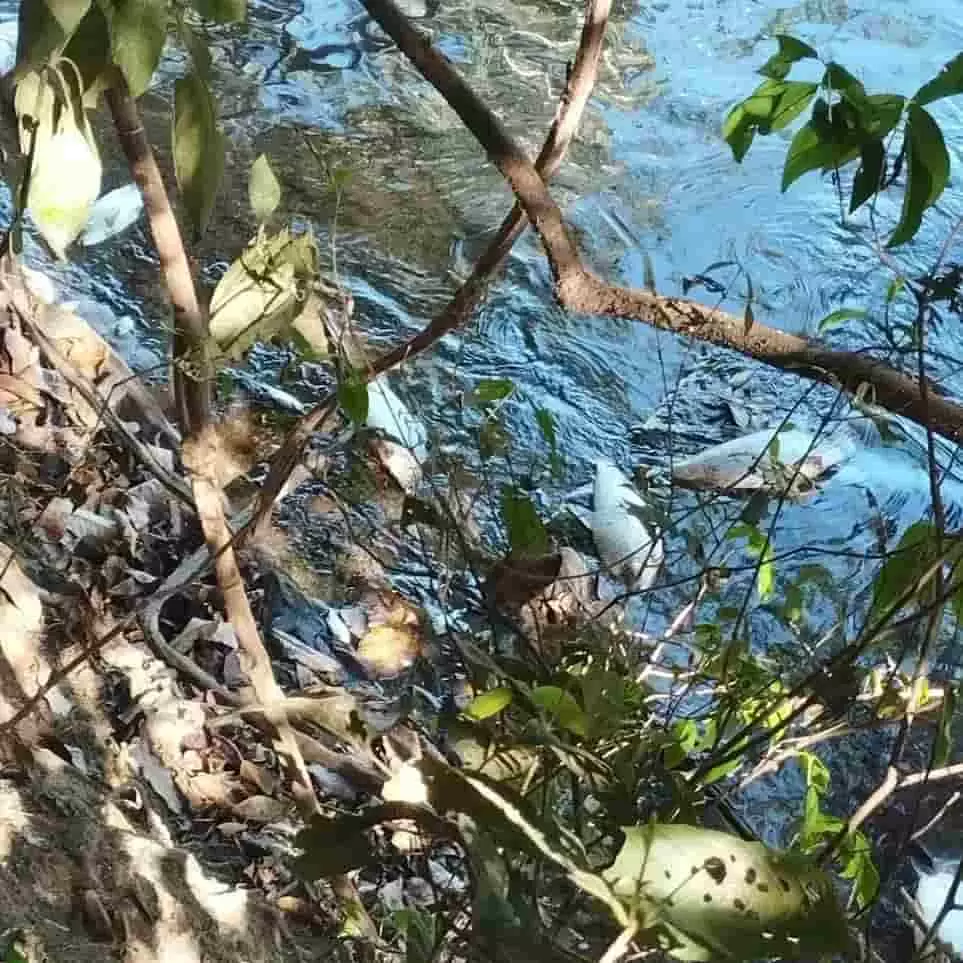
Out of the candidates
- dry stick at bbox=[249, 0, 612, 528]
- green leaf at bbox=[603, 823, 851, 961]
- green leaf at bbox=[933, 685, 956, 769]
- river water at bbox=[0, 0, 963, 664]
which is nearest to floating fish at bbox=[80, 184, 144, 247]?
river water at bbox=[0, 0, 963, 664]

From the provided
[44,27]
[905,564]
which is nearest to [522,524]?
[905,564]

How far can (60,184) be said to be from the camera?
58 centimetres

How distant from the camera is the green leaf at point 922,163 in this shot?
0.71 meters

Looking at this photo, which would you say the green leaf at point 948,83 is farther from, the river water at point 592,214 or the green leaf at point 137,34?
→ the river water at point 592,214

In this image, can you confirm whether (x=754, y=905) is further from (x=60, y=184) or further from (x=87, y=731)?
(x=87, y=731)

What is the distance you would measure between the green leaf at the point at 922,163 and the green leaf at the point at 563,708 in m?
0.37

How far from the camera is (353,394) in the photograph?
0.87m

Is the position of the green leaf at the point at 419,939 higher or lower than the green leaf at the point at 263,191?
lower

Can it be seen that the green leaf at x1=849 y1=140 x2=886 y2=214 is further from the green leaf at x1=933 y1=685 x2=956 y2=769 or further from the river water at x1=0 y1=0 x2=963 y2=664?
the river water at x1=0 y1=0 x2=963 y2=664

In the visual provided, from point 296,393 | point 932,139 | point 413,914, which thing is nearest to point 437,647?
point 296,393

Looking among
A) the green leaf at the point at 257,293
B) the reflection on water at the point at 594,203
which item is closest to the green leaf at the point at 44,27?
the green leaf at the point at 257,293

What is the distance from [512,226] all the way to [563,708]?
16.2 inches

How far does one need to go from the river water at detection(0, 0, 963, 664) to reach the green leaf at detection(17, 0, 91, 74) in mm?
997

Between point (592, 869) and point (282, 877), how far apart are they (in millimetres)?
737
